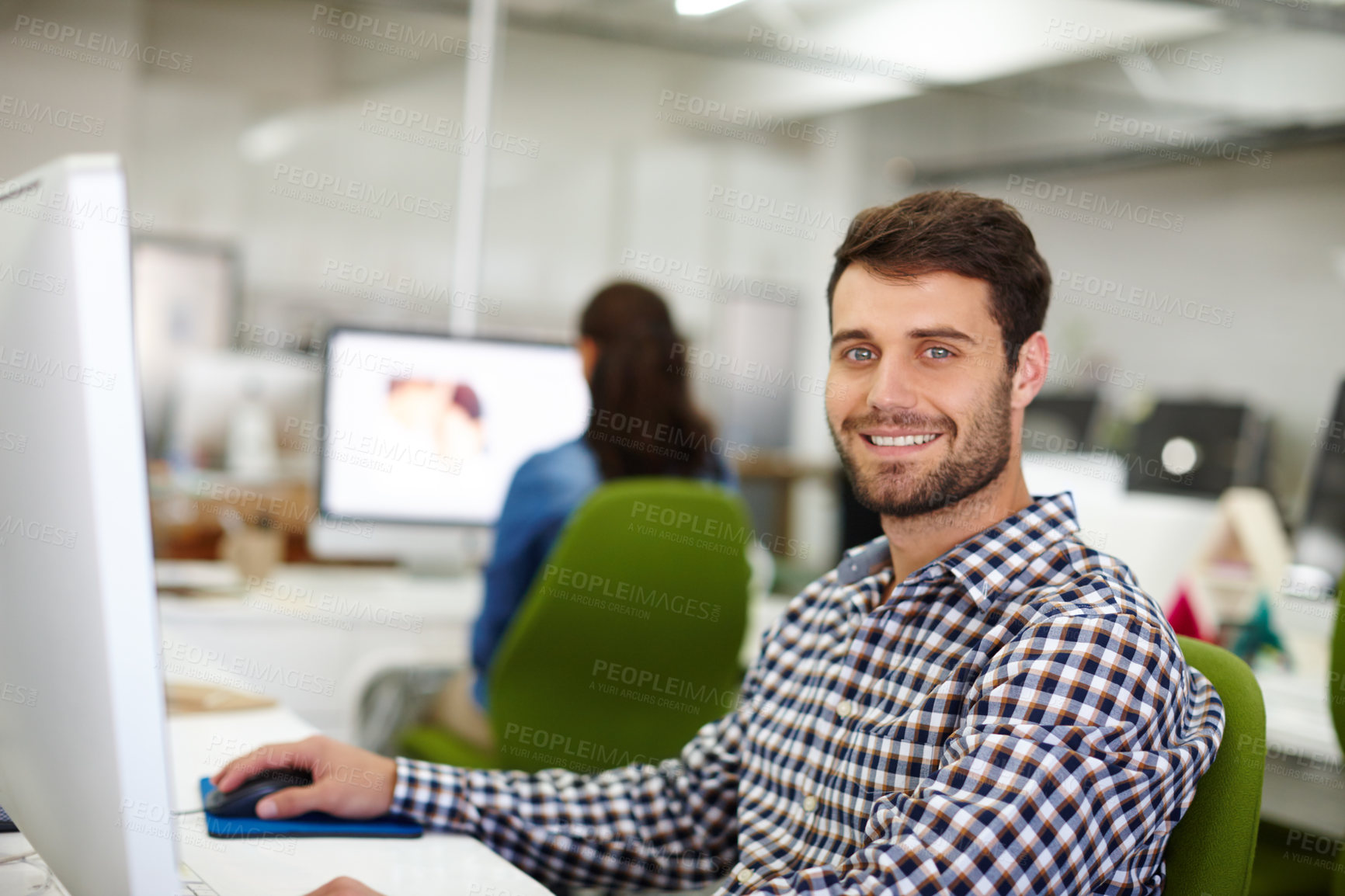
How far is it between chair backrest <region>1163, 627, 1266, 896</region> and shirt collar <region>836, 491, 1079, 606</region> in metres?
0.20

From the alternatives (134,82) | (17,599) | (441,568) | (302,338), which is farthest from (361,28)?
(17,599)

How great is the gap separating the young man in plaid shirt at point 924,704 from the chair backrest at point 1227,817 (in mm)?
20

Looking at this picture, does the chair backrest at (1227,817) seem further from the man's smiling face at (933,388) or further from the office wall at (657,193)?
the office wall at (657,193)

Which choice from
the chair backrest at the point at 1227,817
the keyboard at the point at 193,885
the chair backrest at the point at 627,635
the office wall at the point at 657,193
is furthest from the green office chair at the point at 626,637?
the office wall at the point at 657,193

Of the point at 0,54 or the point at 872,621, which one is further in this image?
the point at 0,54

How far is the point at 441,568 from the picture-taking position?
113 inches

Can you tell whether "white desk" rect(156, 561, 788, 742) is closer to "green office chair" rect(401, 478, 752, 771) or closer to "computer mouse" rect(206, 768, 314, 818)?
"green office chair" rect(401, 478, 752, 771)

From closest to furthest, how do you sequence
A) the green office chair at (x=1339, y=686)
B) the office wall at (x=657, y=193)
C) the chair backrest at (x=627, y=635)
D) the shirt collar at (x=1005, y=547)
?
1. the shirt collar at (x=1005, y=547)
2. the green office chair at (x=1339, y=686)
3. the chair backrest at (x=627, y=635)
4. the office wall at (x=657, y=193)

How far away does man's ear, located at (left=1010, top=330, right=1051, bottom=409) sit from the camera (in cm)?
115

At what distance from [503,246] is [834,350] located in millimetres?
6173

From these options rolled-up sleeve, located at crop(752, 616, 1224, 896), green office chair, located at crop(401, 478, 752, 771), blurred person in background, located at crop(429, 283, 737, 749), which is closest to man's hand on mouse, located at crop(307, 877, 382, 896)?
rolled-up sleeve, located at crop(752, 616, 1224, 896)

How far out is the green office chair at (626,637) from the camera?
1.79 m

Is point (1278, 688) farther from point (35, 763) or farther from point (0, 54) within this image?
point (0, 54)

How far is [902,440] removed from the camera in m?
1.14
